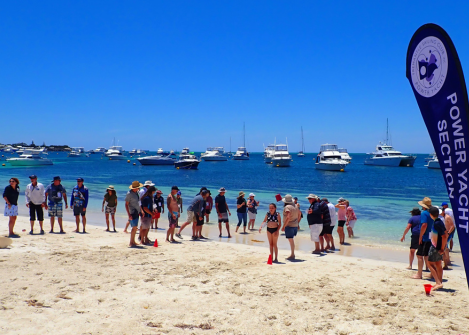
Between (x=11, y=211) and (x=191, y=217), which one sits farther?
(x=191, y=217)

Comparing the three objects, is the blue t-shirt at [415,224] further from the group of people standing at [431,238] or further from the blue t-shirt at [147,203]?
the blue t-shirt at [147,203]

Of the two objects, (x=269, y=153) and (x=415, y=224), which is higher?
(x=269, y=153)

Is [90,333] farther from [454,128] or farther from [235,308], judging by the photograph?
[454,128]

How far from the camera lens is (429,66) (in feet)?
8.72

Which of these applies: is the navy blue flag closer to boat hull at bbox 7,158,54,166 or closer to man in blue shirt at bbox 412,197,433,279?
man in blue shirt at bbox 412,197,433,279

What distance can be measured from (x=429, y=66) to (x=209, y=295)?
5040 millimetres

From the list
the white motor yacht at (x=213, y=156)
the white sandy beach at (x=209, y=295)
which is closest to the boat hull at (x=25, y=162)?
the white motor yacht at (x=213, y=156)

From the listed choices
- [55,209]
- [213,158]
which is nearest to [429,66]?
[55,209]

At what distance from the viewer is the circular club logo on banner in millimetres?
2527

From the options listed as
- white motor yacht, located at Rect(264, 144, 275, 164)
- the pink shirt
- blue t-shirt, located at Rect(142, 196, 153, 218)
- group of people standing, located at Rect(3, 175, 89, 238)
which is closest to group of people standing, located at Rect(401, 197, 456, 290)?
the pink shirt

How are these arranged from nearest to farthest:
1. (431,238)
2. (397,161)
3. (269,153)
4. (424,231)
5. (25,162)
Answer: (431,238) < (424,231) < (25,162) < (397,161) < (269,153)

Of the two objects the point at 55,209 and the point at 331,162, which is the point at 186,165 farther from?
the point at 55,209

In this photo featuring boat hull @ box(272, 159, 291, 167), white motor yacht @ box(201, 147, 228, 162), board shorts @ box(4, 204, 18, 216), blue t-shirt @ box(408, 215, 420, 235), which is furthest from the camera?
white motor yacht @ box(201, 147, 228, 162)

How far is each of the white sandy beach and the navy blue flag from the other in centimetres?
322
